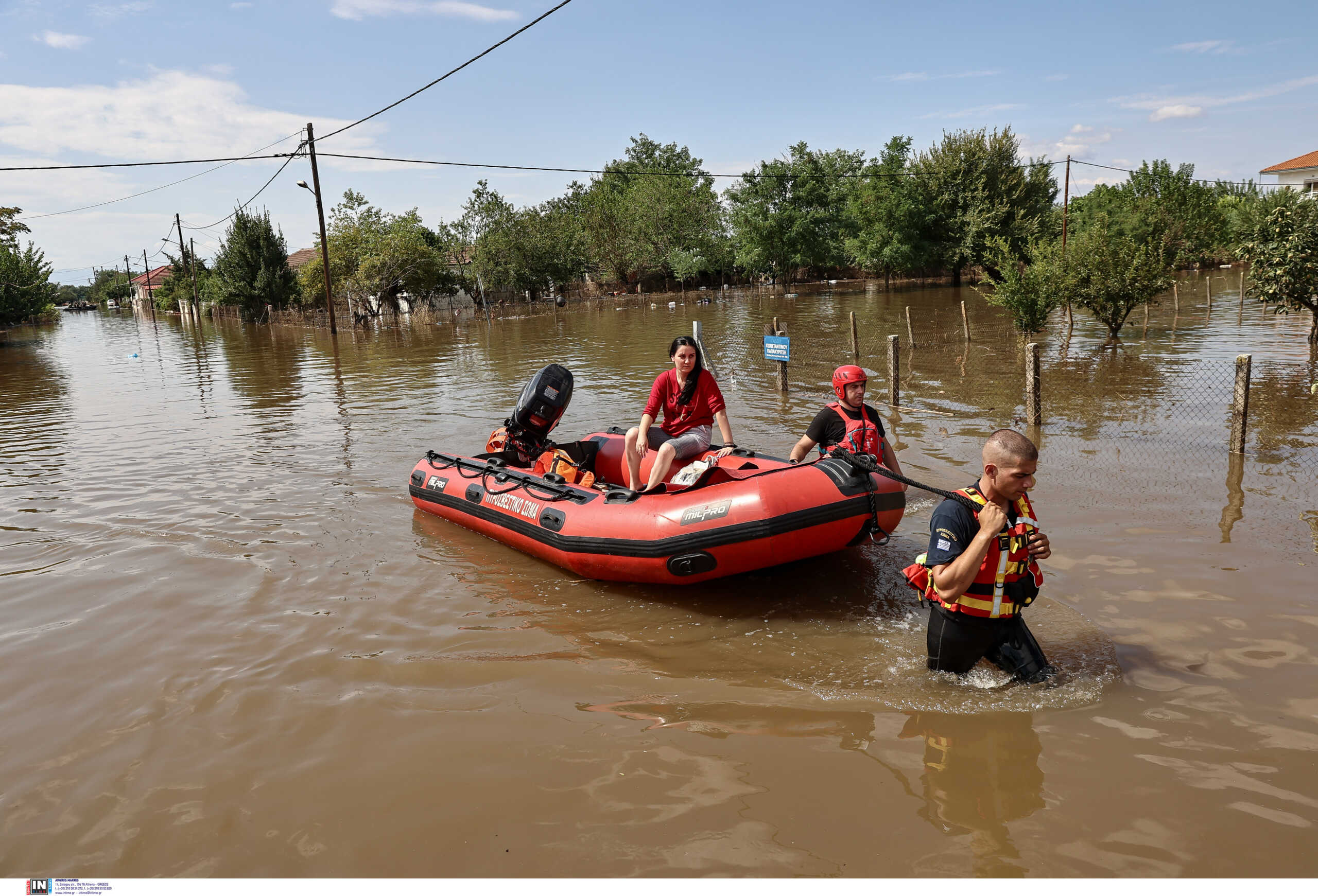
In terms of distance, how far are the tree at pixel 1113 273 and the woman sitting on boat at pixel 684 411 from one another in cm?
1433

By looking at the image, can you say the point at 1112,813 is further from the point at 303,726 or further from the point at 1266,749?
the point at 303,726

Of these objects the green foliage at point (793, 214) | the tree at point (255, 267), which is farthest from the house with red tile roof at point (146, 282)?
the green foliage at point (793, 214)

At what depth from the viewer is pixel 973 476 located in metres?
7.96

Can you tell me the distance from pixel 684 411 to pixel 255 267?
155ft

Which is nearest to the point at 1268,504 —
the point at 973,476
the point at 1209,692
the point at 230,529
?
the point at 973,476

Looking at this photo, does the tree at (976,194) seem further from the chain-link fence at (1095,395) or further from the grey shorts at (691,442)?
the grey shorts at (691,442)

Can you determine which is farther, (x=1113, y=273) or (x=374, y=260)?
(x=374, y=260)

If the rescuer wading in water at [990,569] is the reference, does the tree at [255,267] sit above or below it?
above

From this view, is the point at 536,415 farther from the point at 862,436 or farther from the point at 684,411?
the point at 862,436

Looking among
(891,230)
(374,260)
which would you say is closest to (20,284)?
(374,260)

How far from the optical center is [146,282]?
93.3 metres

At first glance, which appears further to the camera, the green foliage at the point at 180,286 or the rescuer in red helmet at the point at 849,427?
the green foliage at the point at 180,286

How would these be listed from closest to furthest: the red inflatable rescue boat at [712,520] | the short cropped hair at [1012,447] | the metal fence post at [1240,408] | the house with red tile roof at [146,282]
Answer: the short cropped hair at [1012,447], the red inflatable rescue boat at [712,520], the metal fence post at [1240,408], the house with red tile roof at [146,282]

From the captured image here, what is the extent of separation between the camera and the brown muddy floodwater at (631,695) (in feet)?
9.84
